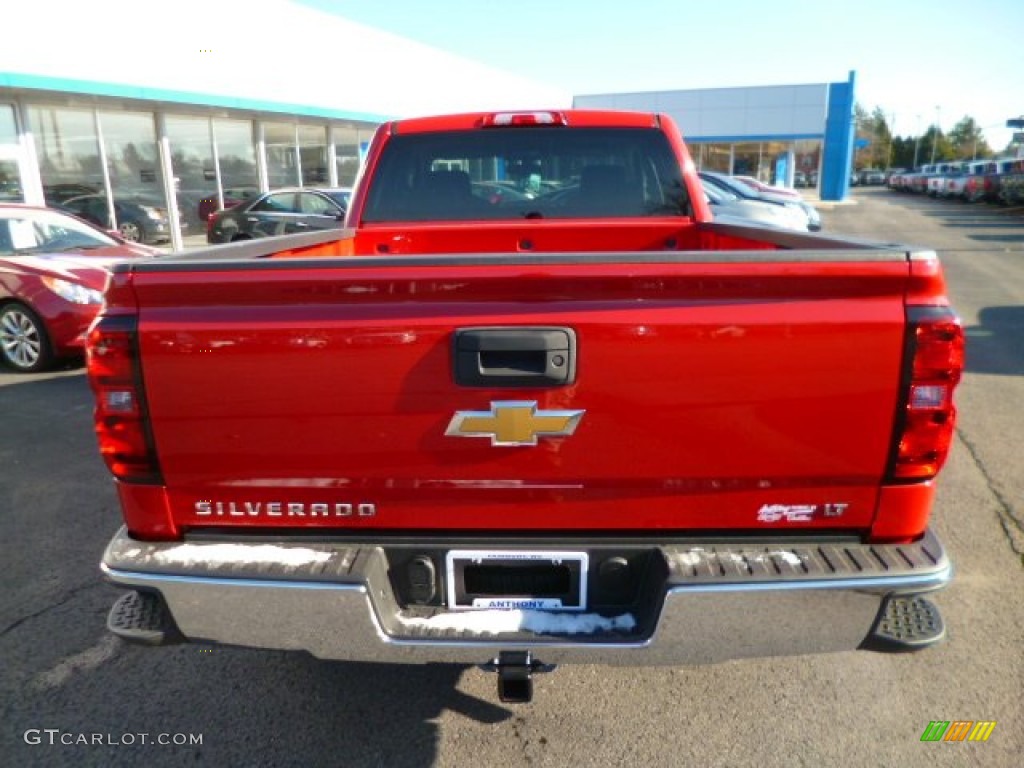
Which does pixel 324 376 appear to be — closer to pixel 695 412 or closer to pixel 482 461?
pixel 482 461

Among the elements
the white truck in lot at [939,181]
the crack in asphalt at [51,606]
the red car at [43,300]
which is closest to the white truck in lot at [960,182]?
the white truck in lot at [939,181]

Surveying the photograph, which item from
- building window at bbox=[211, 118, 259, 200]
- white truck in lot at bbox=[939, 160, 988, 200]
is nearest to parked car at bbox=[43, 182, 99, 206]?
building window at bbox=[211, 118, 259, 200]

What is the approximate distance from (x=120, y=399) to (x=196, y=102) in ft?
52.6

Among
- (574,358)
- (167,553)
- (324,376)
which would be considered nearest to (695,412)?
(574,358)

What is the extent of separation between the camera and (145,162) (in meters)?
16.8

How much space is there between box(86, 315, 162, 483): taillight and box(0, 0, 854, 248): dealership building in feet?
42.2

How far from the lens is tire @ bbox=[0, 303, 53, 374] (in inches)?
291

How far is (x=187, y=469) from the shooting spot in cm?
214

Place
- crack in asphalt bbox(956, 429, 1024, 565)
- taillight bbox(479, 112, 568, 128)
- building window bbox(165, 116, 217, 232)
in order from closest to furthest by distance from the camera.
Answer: crack in asphalt bbox(956, 429, 1024, 565) → taillight bbox(479, 112, 568, 128) → building window bbox(165, 116, 217, 232)

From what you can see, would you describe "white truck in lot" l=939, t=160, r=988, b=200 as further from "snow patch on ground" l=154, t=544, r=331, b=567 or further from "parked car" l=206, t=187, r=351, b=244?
"snow patch on ground" l=154, t=544, r=331, b=567

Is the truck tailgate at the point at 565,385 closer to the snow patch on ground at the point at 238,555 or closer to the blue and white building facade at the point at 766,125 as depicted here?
the snow patch on ground at the point at 238,555

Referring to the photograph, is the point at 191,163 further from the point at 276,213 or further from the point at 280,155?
the point at 276,213

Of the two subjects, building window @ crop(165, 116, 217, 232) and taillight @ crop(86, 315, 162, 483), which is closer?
taillight @ crop(86, 315, 162, 483)

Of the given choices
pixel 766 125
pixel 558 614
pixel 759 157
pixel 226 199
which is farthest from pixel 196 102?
pixel 759 157
